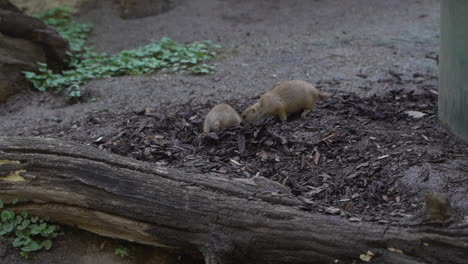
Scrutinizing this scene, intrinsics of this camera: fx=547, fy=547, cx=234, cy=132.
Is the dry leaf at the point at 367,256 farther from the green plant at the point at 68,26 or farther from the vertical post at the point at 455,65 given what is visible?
the green plant at the point at 68,26

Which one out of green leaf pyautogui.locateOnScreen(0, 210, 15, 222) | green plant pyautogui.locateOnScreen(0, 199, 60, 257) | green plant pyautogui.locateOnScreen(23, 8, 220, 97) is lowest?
green plant pyautogui.locateOnScreen(0, 199, 60, 257)

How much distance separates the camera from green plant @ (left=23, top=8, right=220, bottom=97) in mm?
7125

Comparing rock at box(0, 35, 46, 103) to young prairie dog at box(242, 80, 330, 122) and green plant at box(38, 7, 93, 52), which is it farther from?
young prairie dog at box(242, 80, 330, 122)

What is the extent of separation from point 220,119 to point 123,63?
2.81 metres

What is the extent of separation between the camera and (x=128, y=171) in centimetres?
388

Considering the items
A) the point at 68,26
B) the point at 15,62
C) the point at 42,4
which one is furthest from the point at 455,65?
the point at 42,4

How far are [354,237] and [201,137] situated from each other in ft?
7.75

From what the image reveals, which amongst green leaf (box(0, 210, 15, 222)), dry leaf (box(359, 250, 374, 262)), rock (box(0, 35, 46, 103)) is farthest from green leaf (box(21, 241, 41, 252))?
rock (box(0, 35, 46, 103))

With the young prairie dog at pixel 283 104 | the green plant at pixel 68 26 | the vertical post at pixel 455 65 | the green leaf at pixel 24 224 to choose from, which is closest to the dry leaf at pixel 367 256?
the vertical post at pixel 455 65

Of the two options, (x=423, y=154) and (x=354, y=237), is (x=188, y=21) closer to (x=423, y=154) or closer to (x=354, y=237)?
(x=423, y=154)

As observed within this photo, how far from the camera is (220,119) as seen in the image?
5.40 metres

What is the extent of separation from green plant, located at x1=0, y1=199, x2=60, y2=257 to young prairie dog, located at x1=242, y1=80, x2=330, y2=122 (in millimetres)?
2395

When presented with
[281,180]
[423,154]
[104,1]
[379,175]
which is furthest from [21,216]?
[104,1]

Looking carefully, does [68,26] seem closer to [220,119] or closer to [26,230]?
[220,119]
